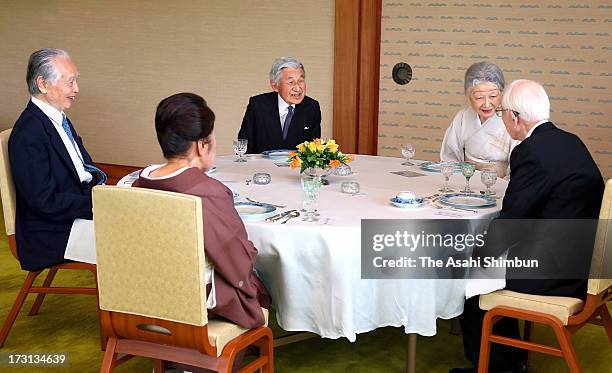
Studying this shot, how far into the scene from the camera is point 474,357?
345 centimetres

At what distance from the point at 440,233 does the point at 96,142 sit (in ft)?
16.2

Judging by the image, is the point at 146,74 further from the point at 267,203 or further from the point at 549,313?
the point at 549,313

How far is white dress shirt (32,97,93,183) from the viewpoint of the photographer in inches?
151

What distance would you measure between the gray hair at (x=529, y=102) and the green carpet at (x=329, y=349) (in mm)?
1135

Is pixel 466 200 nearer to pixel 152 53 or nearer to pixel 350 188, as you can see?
pixel 350 188

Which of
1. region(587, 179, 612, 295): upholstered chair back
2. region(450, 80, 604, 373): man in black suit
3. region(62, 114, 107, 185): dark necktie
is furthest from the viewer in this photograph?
region(62, 114, 107, 185): dark necktie

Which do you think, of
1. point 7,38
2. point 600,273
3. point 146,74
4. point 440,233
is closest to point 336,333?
point 440,233

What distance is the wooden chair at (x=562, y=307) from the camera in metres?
2.96

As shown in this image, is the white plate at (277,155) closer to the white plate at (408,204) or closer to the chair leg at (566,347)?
the white plate at (408,204)

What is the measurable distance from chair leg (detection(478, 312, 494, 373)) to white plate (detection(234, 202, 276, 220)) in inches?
35.3

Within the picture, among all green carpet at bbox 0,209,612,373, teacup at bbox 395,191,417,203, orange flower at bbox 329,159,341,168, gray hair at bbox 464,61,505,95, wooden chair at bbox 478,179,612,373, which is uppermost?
gray hair at bbox 464,61,505,95

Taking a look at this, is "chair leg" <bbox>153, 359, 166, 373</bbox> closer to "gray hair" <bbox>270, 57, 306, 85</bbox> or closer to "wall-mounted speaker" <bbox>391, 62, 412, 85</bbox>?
"gray hair" <bbox>270, 57, 306, 85</bbox>

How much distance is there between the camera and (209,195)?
2760mm

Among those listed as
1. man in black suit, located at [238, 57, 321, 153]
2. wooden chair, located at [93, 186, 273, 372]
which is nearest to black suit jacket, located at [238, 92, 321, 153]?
man in black suit, located at [238, 57, 321, 153]
